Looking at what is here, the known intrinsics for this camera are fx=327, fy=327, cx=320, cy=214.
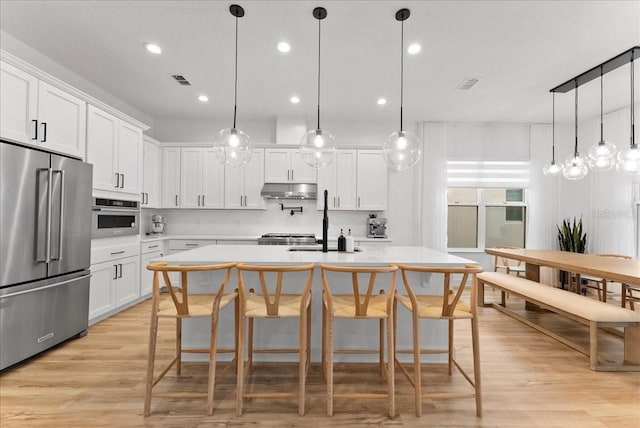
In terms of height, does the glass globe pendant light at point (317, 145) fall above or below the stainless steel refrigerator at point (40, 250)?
above

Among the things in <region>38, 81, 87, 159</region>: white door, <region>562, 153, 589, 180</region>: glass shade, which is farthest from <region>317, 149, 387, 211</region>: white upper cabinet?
<region>38, 81, 87, 159</region>: white door

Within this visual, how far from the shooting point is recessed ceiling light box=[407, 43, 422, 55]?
10.7 feet

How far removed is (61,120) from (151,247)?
7.13 feet

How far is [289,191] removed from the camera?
18.1 ft

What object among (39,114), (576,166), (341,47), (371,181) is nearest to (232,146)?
→ (341,47)

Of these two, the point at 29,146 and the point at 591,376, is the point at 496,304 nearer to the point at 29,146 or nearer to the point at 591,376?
the point at 591,376

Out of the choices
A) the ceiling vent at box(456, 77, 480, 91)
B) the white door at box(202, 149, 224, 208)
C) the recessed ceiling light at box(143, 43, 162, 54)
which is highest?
the ceiling vent at box(456, 77, 480, 91)

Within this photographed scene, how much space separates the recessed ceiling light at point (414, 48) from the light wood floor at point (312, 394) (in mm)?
2985

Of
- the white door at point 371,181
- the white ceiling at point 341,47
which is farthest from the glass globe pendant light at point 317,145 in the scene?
the white door at point 371,181

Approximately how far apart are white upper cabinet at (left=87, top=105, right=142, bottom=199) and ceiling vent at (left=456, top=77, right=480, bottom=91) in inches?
170

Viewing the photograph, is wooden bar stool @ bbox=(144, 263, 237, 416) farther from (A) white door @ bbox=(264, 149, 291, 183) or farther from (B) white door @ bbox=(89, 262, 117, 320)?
(A) white door @ bbox=(264, 149, 291, 183)

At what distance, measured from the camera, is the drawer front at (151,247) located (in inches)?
181

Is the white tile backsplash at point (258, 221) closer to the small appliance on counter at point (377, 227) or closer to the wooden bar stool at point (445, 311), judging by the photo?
the small appliance on counter at point (377, 227)

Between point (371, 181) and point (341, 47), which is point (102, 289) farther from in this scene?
point (371, 181)
